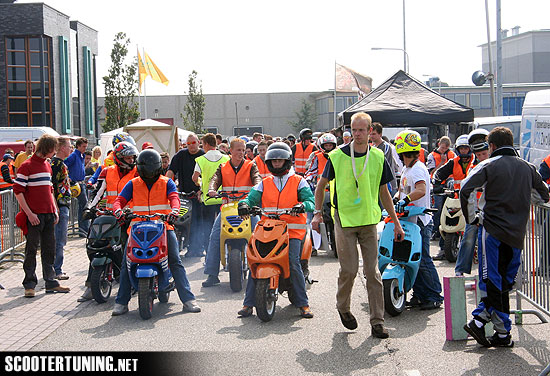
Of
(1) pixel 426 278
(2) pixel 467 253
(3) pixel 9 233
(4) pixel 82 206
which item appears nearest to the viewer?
(1) pixel 426 278

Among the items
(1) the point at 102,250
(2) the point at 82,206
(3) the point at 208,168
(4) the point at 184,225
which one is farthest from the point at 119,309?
(2) the point at 82,206

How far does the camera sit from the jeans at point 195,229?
12.6 meters

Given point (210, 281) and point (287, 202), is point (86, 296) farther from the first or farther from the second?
point (287, 202)

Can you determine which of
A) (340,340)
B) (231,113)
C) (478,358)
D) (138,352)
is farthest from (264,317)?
(231,113)

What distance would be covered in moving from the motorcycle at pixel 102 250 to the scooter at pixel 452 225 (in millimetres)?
4893

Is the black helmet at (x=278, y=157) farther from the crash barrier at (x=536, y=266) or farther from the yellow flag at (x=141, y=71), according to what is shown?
the yellow flag at (x=141, y=71)

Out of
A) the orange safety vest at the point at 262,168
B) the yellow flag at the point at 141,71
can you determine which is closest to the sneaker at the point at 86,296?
the orange safety vest at the point at 262,168

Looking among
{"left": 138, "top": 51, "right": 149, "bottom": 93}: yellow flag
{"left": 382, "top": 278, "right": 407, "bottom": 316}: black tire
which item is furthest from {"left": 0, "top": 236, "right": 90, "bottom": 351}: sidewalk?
{"left": 138, "top": 51, "right": 149, "bottom": 93}: yellow flag

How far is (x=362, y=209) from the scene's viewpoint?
6.84 meters

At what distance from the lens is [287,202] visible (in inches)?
320

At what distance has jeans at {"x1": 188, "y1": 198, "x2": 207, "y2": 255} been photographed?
1265cm

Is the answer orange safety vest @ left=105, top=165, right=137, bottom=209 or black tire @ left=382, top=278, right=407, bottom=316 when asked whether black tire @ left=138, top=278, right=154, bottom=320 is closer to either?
orange safety vest @ left=105, top=165, right=137, bottom=209

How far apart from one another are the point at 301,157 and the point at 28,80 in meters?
31.5

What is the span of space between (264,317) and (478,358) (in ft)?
7.54
